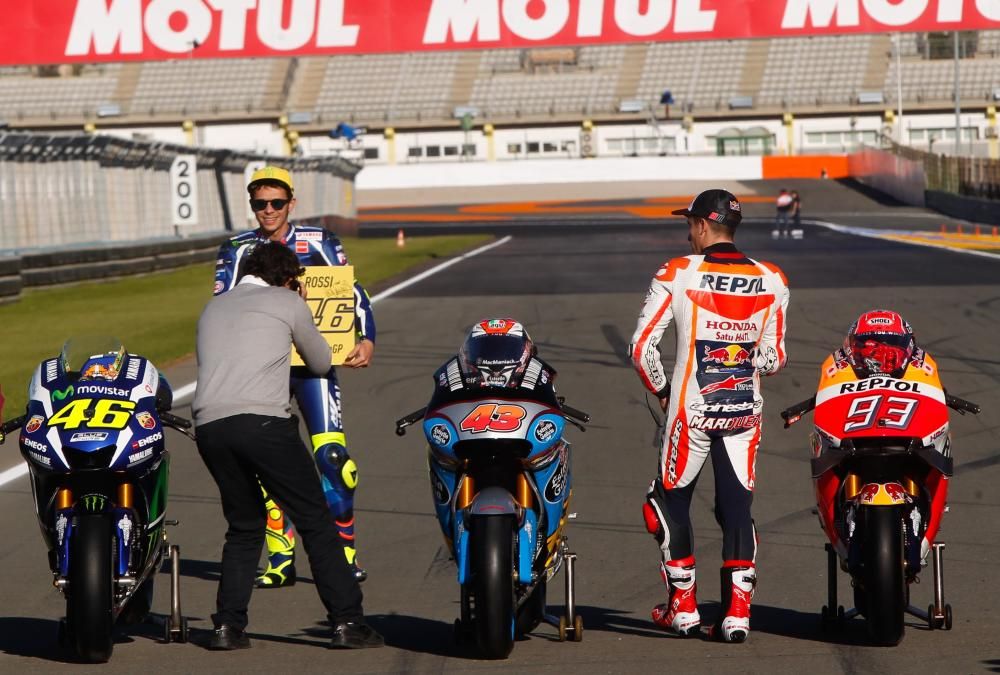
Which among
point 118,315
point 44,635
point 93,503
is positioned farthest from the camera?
point 118,315

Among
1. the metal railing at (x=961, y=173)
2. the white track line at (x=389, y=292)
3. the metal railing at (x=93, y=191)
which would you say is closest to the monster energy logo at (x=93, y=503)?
the white track line at (x=389, y=292)

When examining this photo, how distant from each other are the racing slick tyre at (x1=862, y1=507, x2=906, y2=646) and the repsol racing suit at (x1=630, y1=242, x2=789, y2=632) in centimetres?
46

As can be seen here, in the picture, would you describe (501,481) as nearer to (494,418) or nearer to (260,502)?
(494,418)

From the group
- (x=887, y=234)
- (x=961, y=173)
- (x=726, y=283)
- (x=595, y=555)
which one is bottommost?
(x=887, y=234)

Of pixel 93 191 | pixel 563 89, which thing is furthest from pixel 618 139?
pixel 93 191

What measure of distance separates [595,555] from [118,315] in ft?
48.3

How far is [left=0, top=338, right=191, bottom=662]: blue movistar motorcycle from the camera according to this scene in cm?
557

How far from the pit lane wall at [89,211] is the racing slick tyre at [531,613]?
1769cm

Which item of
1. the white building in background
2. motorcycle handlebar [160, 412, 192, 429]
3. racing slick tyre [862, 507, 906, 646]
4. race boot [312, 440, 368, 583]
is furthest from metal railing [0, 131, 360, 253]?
the white building in background

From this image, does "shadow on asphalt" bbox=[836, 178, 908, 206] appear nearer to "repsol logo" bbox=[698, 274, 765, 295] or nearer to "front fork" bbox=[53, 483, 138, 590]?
"repsol logo" bbox=[698, 274, 765, 295]

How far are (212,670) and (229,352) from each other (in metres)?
1.12

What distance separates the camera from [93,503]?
18.8 feet

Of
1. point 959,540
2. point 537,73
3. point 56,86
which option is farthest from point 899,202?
point 959,540

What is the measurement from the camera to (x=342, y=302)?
7.13 metres
